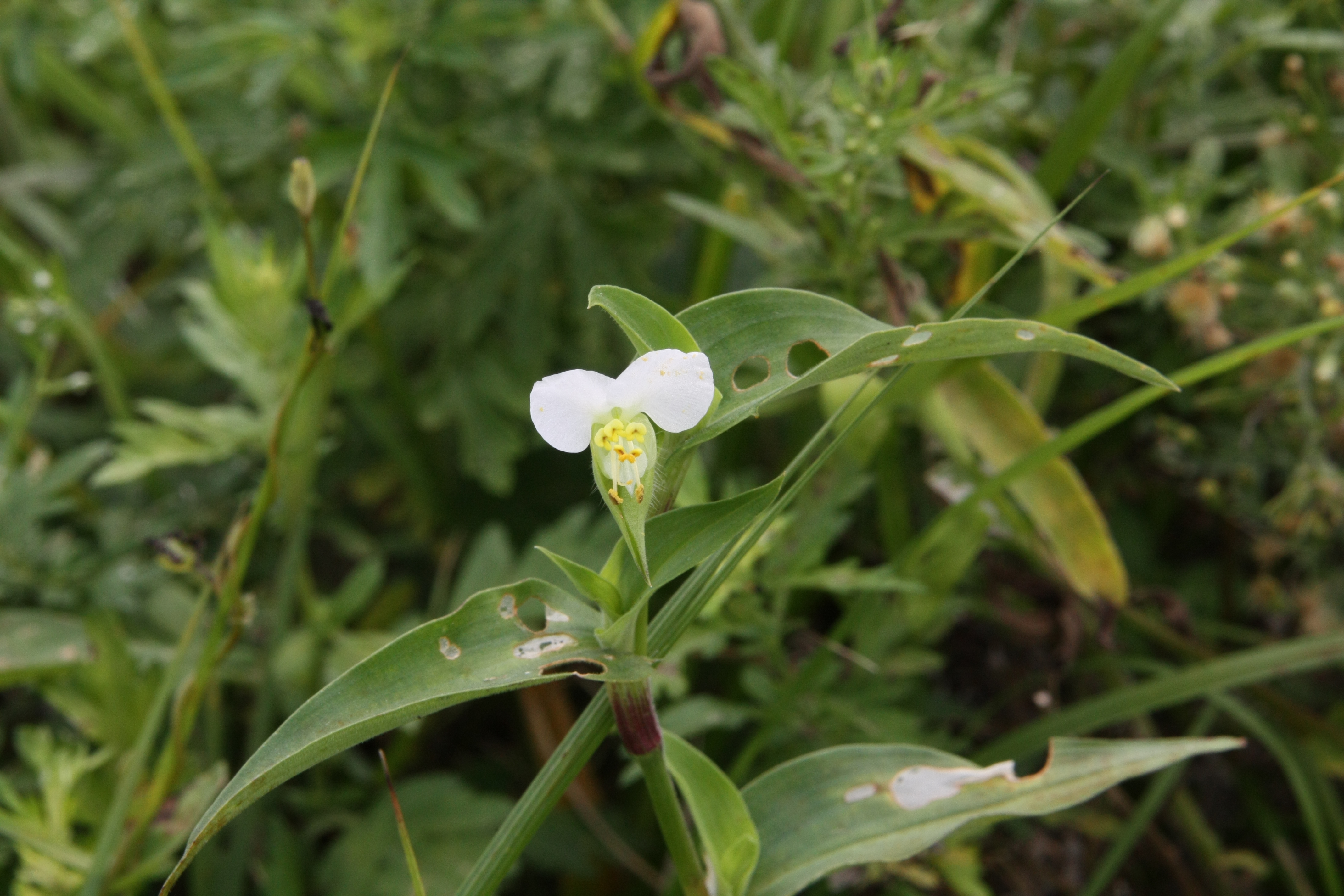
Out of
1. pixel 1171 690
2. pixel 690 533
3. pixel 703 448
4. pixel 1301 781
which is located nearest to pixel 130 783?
pixel 690 533

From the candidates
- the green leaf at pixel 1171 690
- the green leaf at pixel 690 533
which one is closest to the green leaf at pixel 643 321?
the green leaf at pixel 690 533

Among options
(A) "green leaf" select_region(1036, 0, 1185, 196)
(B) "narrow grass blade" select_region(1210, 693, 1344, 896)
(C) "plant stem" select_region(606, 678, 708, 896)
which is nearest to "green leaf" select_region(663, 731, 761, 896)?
(C) "plant stem" select_region(606, 678, 708, 896)

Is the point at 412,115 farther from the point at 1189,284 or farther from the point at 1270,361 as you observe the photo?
the point at 1270,361

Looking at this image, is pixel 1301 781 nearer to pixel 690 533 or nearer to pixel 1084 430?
pixel 1084 430

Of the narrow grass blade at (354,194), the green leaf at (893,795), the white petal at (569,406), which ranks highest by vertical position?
the narrow grass blade at (354,194)

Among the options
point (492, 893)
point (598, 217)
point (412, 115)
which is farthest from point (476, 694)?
point (412, 115)

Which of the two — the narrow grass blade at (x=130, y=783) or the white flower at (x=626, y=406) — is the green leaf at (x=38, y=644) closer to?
the narrow grass blade at (x=130, y=783)

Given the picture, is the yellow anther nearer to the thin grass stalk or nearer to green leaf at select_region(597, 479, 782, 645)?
green leaf at select_region(597, 479, 782, 645)
